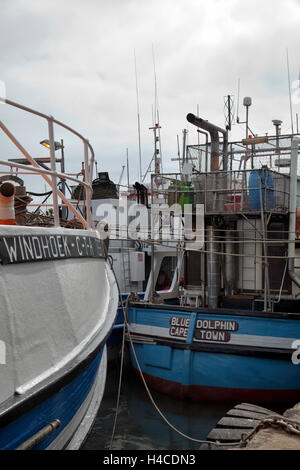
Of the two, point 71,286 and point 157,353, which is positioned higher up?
point 71,286

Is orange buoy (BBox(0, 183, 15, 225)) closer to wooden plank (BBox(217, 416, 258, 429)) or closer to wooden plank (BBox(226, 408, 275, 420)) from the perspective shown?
wooden plank (BBox(217, 416, 258, 429))

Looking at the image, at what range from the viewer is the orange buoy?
3.56 meters

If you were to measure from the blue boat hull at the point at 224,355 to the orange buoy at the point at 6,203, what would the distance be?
6519 millimetres

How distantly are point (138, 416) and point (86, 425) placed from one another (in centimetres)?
510

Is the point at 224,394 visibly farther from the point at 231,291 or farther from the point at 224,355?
the point at 231,291

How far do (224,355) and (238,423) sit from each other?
3764 millimetres

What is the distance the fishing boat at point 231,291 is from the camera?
917cm

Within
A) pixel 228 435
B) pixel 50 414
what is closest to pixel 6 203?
pixel 50 414

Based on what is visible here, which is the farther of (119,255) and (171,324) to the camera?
(119,255)

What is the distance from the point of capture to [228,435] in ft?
17.3

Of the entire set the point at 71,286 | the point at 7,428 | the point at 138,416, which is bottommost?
the point at 138,416

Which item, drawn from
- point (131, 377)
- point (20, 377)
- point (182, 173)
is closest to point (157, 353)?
point (131, 377)
